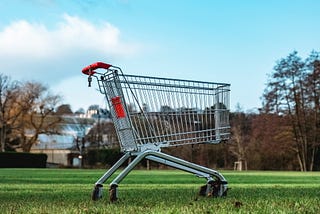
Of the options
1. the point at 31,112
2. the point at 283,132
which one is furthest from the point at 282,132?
the point at 31,112

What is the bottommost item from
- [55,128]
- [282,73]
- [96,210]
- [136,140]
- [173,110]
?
[96,210]

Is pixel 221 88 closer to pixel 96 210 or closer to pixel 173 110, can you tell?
pixel 173 110

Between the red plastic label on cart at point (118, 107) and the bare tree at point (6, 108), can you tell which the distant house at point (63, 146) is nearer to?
the bare tree at point (6, 108)

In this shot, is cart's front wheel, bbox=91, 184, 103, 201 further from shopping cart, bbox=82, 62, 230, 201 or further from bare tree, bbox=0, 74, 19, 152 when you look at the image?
A: bare tree, bbox=0, 74, 19, 152

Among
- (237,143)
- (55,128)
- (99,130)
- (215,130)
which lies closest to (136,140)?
(215,130)

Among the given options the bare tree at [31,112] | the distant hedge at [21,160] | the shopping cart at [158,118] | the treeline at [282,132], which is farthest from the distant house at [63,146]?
the shopping cart at [158,118]

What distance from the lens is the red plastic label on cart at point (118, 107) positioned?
231 inches

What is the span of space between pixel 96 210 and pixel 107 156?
46238 millimetres

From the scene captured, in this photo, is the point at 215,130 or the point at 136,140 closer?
the point at 136,140

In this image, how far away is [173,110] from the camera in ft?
20.0

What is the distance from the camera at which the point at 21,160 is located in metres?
45.7

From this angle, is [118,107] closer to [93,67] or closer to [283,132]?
[93,67]

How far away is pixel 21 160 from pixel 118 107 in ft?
137

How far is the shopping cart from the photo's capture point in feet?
19.1
